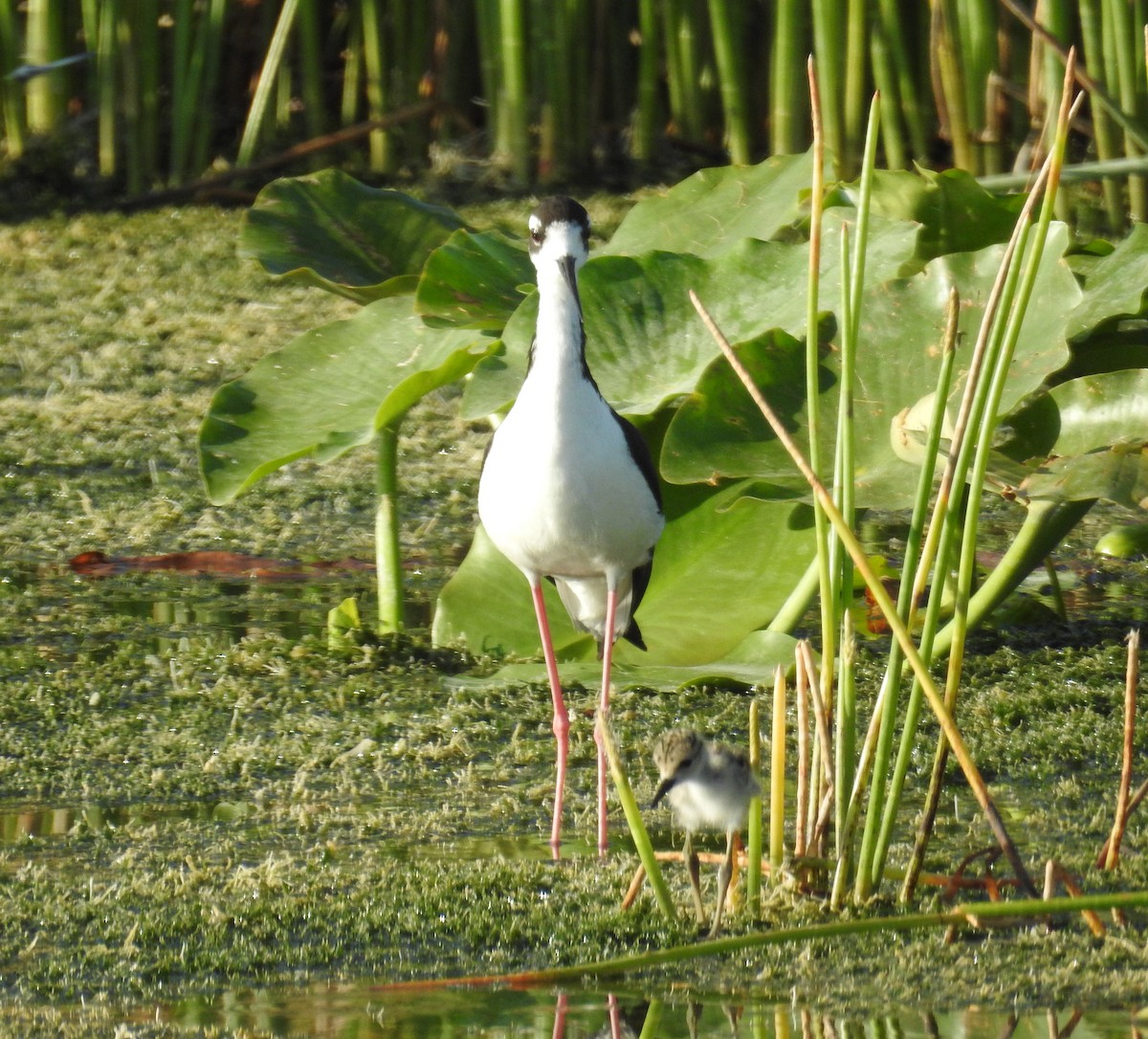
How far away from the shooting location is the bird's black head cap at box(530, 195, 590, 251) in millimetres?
3107

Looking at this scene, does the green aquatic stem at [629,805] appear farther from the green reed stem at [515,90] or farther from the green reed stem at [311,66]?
the green reed stem at [311,66]

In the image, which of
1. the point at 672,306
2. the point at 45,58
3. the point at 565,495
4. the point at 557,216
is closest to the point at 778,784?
the point at 565,495

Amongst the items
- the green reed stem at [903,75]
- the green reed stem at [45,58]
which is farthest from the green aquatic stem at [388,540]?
the green reed stem at [45,58]

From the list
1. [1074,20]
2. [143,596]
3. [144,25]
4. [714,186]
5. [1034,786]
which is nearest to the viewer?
[1034,786]

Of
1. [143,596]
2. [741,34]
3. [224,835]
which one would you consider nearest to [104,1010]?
[224,835]

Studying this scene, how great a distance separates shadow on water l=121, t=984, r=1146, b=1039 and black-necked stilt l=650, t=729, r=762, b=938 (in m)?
0.19

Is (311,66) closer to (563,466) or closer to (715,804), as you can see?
(563,466)

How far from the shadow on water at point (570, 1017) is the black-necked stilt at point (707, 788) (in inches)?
7.6

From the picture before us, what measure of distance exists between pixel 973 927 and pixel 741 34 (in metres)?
4.54

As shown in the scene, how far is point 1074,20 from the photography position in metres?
6.05

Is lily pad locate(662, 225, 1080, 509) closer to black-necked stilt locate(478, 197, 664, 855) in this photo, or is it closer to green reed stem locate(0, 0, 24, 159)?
black-necked stilt locate(478, 197, 664, 855)

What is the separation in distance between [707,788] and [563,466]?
833 mm

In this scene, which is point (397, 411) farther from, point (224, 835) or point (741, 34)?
point (741, 34)

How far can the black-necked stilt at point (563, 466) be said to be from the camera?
3.04 metres
